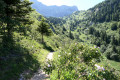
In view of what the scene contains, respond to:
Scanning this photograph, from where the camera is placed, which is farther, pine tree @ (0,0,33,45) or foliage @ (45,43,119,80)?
pine tree @ (0,0,33,45)

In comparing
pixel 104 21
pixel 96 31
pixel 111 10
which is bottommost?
pixel 96 31

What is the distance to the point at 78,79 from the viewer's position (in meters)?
4.85

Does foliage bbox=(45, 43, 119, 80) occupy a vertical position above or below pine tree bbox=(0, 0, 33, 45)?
below

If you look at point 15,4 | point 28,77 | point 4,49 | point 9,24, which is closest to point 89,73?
point 28,77

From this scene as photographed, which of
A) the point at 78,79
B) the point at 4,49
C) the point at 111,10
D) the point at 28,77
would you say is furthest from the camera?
the point at 111,10

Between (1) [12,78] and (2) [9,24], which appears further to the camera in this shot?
(2) [9,24]

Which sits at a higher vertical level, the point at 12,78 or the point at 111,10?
the point at 111,10

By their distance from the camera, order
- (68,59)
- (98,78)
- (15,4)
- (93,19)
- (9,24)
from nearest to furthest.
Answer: (98,78), (68,59), (9,24), (15,4), (93,19)

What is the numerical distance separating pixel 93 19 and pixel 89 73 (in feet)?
685

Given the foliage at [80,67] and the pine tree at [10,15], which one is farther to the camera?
the pine tree at [10,15]

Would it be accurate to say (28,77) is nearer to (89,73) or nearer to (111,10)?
(89,73)

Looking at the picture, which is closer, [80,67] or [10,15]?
[80,67]

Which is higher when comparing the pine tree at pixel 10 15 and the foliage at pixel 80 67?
the pine tree at pixel 10 15

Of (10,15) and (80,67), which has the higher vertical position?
(10,15)
